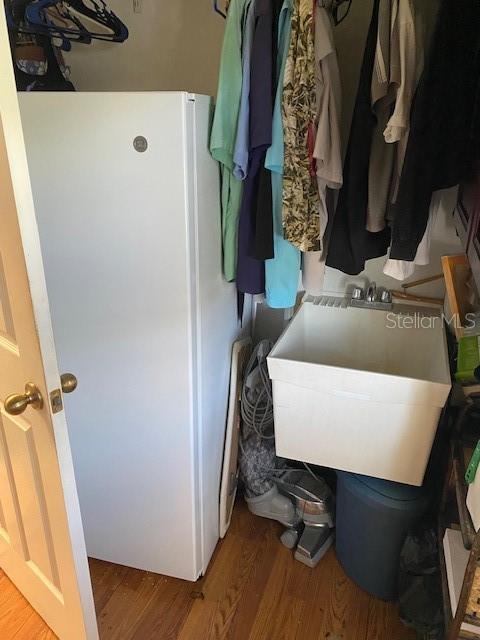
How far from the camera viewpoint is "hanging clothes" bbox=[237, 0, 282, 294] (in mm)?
1251

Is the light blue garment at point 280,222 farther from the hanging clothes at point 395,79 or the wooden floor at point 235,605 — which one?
the wooden floor at point 235,605

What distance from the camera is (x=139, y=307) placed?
1406 millimetres

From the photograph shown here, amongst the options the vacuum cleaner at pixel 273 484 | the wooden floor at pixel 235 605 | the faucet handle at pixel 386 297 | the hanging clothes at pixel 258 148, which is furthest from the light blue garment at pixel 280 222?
the wooden floor at pixel 235 605

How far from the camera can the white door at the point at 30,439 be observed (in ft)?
2.87

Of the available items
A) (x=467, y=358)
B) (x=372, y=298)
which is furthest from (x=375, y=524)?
(x=372, y=298)

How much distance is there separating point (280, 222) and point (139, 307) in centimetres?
47

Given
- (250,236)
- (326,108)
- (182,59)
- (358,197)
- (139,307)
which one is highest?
(182,59)

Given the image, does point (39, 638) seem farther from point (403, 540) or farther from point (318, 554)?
point (403, 540)

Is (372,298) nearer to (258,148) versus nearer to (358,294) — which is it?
(358,294)

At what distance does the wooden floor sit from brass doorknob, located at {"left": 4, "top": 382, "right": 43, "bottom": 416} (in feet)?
3.25

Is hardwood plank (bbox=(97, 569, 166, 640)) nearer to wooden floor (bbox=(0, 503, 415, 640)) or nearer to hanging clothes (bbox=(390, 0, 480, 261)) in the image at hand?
wooden floor (bbox=(0, 503, 415, 640))

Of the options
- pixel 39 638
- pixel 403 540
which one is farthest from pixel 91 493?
pixel 403 540

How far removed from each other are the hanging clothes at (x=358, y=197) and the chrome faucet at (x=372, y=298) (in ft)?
1.18

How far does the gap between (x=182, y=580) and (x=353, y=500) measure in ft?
2.24
